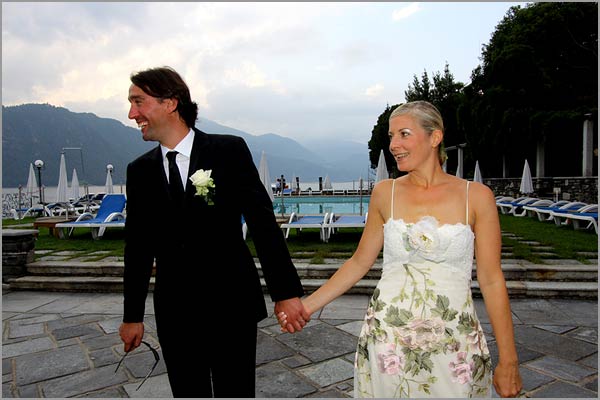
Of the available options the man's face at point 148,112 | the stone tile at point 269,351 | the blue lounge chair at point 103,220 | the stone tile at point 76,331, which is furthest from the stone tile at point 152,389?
the blue lounge chair at point 103,220

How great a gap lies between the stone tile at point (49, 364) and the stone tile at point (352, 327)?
261 centimetres

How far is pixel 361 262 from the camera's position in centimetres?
217

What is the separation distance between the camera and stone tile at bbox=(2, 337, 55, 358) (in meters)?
4.29

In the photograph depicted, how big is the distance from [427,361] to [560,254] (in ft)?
23.9

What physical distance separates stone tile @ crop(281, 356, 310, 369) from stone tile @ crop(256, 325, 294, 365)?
0.30 ft

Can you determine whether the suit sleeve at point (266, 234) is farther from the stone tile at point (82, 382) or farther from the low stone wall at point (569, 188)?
the low stone wall at point (569, 188)

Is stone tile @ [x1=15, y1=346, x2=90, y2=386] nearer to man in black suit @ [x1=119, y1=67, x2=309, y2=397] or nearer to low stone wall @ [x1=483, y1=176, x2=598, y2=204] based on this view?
man in black suit @ [x1=119, y1=67, x2=309, y2=397]

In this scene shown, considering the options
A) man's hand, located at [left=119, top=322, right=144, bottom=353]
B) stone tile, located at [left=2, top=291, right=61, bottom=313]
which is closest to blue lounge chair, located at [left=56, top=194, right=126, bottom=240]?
stone tile, located at [left=2, top=291, right=61, bottom=313]

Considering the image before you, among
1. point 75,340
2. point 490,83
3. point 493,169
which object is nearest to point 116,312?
point 75,340

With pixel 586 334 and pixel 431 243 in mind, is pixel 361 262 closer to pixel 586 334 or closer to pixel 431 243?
pixel 431 243

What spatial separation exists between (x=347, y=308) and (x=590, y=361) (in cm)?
268

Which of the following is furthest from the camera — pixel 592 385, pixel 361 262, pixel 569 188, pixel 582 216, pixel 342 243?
pixel 569 188

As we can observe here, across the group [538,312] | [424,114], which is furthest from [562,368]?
[424,114]

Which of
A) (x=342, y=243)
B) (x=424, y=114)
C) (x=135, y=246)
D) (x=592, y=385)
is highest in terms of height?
(x=424, y=114)
